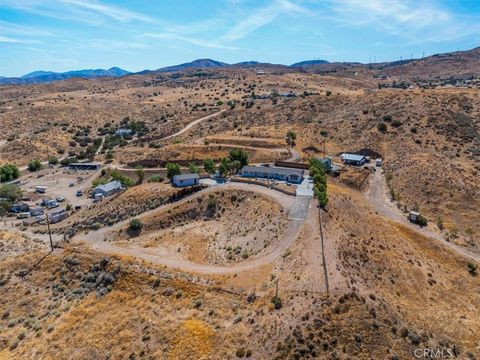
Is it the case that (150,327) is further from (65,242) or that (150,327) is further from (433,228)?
(433,228)

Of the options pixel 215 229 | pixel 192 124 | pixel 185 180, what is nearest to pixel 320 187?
pixel 215 229

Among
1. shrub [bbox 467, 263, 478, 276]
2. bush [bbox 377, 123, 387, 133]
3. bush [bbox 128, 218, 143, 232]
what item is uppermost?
bush [bbox 377, 123, 387, 133]

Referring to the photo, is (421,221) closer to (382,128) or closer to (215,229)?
(215,229)

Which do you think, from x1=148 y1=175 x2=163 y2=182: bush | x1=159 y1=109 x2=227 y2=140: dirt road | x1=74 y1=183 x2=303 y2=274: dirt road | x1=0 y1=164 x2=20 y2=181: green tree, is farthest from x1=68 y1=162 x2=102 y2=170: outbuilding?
x1=74 y1=183 x2=303 y2=274: dirt road

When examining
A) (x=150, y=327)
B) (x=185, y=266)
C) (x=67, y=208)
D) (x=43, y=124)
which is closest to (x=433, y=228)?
(x=185, y=266)

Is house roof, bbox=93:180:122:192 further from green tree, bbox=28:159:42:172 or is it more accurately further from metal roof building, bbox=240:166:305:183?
green tree, bbox=28:159:42:172

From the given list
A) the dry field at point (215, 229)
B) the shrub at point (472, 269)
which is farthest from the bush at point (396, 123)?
the dry field at point (215, 229)
